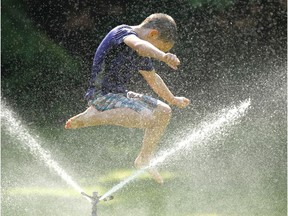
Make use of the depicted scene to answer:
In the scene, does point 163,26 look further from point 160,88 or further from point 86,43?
point 86,43

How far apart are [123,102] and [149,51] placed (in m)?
0.38

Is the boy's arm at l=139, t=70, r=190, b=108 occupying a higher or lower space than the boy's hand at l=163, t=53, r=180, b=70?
lower

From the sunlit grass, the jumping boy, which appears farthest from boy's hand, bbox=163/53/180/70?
the sunlit grass

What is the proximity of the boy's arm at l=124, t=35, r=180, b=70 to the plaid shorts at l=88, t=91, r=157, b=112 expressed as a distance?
29 centimetres

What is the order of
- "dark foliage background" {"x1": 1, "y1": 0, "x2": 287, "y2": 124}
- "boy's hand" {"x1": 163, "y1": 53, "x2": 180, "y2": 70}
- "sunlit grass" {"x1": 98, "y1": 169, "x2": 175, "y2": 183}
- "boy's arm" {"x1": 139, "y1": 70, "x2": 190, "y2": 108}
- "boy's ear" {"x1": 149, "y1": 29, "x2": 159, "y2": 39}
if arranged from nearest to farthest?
"boy's hand" {"x1": 163, "y1": 53, "x2": 180, "y2": 70} < "boy's ear" {"x1": 149, "y1": 29, "x2": 159, "y2": 39} < "boy's arm" {"x1": 139, "y1": 70, "x2": 190, "y2": 108} < "sunlit grass" {"x1": 98, "y1": 169, "x2": 175, "y2": 183} < "dark foliage background" {"x1": 1, "y1": 0, "x2": 287, "y2": 124}

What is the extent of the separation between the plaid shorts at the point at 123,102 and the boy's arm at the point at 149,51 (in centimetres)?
29

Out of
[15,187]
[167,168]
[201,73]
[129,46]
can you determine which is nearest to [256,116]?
[201,73]

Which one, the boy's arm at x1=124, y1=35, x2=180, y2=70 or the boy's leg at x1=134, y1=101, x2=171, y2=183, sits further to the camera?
the boy's leg at x1=134, y1=101, x2=171, y2=183

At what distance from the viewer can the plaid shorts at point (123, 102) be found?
3.80 meters

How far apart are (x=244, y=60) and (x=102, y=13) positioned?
2313 millimetres

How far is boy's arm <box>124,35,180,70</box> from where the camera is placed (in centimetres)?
343

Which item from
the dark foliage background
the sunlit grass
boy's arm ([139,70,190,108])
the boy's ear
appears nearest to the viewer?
the boy's ear

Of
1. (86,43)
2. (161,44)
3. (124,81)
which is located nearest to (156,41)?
(161,44)

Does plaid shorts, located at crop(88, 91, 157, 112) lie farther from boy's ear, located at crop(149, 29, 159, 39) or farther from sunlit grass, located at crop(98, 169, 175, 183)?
sunlit grass, located at crop(98, 169, 175, 183)
